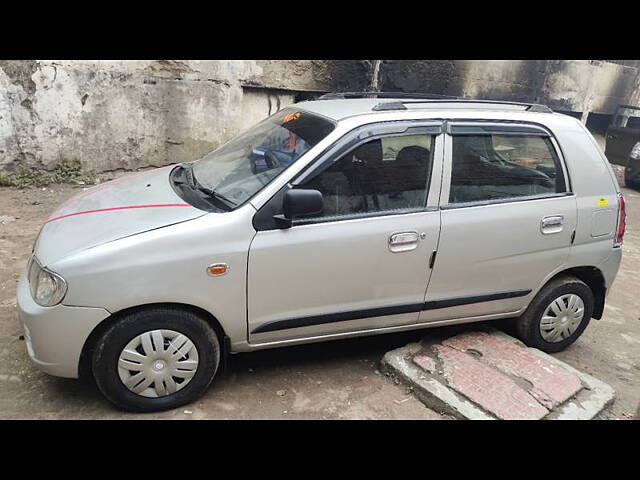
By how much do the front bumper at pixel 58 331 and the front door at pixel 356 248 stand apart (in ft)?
2.87

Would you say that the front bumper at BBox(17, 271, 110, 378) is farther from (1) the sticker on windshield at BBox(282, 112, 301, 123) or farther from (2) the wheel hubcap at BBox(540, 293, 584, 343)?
(2) the wheel hubcap at BBox(540, 293, 584, 343)

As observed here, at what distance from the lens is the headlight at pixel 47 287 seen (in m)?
2.59

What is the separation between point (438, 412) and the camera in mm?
3111

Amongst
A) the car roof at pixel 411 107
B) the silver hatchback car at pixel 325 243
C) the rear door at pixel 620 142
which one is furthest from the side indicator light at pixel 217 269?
the rear door at pixel 620 142

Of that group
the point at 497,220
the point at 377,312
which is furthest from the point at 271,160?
the point at 497,220

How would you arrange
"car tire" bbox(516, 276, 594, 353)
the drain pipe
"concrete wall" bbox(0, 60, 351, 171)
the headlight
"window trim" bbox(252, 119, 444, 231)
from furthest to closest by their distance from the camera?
1. the drain pipe
2. "concrete wall" bbox(0, 60, 351, 171)
3. "car tire" bbox(516, 276, 594, 353)
4. "window trim" bbox(252, 119, 444, 231)
5. the headlight

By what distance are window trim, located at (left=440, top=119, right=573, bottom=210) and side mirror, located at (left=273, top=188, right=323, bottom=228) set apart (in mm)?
901

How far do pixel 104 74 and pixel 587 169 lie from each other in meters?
6.08

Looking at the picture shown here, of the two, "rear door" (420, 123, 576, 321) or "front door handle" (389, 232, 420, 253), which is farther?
"rear door" (420, 123, 576, 321)

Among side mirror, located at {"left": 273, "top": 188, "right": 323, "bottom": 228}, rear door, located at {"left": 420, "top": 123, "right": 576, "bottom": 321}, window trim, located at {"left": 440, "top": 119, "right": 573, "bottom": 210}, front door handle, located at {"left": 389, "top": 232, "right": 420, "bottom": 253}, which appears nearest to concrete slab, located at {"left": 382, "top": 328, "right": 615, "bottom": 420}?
rear door, located at {"left": 420, "top": 123, "right": 576, "bottom": 321}

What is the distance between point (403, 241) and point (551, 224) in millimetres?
1175

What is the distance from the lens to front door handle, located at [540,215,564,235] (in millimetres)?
3484

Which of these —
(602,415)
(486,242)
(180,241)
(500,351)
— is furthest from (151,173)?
(602,415)

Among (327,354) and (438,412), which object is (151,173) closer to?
(327,354)
